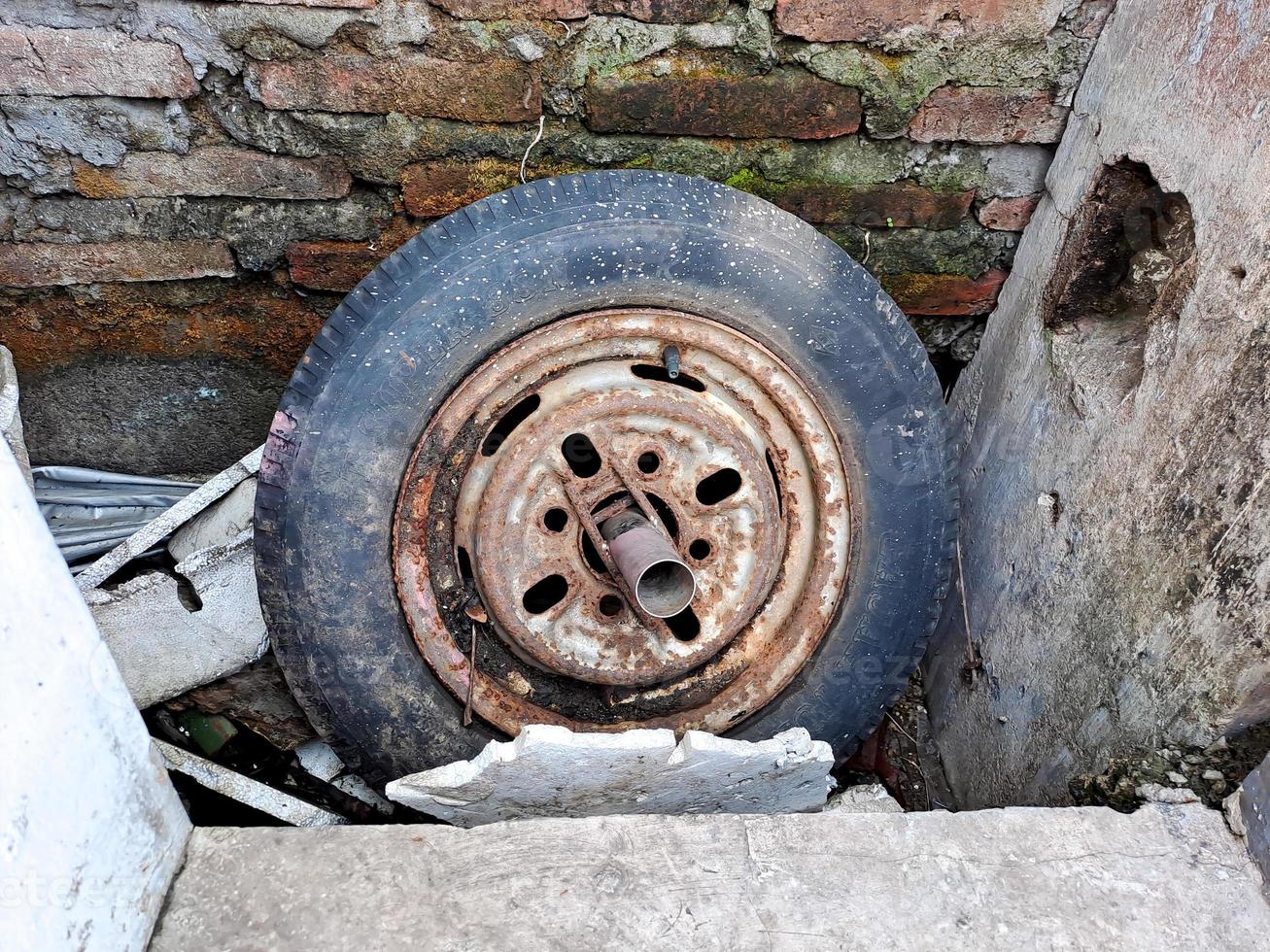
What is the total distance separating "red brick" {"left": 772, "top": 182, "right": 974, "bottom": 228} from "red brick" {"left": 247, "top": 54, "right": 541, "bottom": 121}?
26.9 inches

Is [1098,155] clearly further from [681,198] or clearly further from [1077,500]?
[681,198]

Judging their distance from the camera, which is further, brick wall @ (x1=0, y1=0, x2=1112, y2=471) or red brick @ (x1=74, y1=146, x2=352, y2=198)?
red brick @ (x1=74, y1=146, x2=352, y2=198)

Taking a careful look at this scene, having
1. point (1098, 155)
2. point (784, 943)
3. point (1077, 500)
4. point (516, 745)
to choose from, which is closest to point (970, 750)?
point (1077, 500)

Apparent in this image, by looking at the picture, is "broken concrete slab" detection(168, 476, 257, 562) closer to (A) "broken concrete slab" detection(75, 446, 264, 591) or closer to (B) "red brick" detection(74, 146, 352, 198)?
(A) "broken concrete slab" detection(75, 446, 264, 591)

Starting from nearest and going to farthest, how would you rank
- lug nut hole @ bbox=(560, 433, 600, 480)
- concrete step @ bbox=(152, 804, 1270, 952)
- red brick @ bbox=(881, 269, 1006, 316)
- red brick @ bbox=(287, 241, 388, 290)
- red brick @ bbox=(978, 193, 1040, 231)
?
1. concrete step @ bbox=(152, 804, 1270, 952)
2. lug nut hole @ bbox=(560, 433, 600, 480)
3. red brick @ bbox=(287, 241, 388, 290)
4. red brick @ bbox=(978, 193, 1040, 231)
5. red brick @ bbox=(881, 269, 1006, 316)

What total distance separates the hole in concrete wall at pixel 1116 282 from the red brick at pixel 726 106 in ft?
1.94

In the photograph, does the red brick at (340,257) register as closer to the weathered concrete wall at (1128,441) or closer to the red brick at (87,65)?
the red brick at (87,65)

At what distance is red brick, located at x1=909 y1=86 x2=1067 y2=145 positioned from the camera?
7.13 feet

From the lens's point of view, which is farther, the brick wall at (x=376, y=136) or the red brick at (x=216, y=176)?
the red brick at (x=216, y=176)

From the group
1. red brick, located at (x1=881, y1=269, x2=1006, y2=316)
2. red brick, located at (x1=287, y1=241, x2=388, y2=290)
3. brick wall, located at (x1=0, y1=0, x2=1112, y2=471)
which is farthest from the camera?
red brick, located at (x1=881, y1=269, x2=1006, y2=316)

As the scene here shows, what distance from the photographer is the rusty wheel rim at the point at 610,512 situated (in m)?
1.76

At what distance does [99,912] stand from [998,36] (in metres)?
2.40

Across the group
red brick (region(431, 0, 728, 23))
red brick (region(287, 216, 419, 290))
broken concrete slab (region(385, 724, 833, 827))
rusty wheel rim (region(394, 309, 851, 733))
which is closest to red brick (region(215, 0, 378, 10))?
red brick (region(431, 0, 728, 23))

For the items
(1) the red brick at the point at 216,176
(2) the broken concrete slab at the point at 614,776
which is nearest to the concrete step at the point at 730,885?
(2) the broken concrete slab at the point at 614,776
